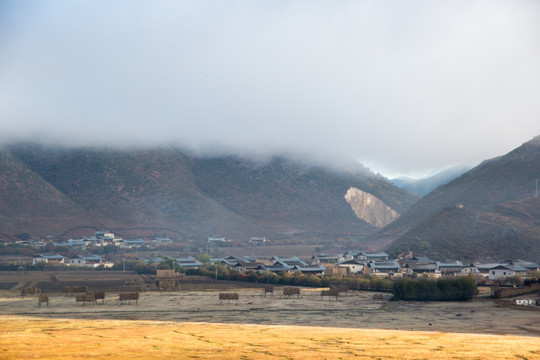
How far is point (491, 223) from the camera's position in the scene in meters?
152

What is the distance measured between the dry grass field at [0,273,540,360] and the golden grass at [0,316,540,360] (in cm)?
6

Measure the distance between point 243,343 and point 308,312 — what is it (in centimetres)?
3019

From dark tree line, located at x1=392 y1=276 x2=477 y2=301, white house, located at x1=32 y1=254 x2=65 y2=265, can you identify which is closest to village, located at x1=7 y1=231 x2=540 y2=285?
white house, located at x1=32 y1=254 x2=65 y2=265

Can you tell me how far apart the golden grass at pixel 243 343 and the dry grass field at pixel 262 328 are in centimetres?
6

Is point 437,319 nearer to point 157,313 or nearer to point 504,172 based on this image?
point 157,313

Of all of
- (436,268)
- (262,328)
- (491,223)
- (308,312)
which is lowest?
(308,312)

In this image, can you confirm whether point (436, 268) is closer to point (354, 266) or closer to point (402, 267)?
point (402, 267)

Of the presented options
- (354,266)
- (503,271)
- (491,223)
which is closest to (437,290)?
(503,271)

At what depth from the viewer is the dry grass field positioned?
36.7m

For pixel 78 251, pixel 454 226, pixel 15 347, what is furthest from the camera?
pixel 78 251

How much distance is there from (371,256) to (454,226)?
26362 mm

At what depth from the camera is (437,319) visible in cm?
6306

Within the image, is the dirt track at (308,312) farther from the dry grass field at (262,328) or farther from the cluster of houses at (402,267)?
the cluster of houses at (402,267)

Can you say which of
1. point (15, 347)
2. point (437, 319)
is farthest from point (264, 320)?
point (15, 347)
